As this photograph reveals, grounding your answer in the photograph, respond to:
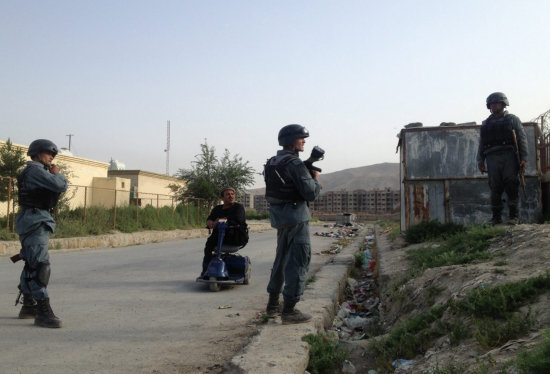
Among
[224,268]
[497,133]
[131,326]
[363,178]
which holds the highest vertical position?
[363,178]

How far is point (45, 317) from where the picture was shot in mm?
4250

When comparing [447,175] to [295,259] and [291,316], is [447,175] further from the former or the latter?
[291,316]

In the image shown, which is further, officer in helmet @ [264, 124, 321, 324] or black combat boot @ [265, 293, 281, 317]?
black combat boot @ [265, 293, 281, 317]

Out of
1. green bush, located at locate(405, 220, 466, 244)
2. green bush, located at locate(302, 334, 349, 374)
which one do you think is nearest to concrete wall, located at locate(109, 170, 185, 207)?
green bush, located at locate(405, 220, 466, 244)

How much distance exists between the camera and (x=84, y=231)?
17016 mm

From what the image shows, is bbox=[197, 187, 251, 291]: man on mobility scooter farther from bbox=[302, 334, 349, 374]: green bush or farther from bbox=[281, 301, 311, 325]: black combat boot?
bbox=[302, 334, 349, 374]: green bush

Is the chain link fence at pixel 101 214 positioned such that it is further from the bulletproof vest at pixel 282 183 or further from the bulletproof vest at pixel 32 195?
the bulletproof vest at pixel 282 183

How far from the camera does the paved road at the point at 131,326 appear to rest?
127 inches

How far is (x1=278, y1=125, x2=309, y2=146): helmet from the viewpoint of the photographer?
4.27 meters

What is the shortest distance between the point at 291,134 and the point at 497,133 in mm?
4617

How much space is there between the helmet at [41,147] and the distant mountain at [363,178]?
122069mm

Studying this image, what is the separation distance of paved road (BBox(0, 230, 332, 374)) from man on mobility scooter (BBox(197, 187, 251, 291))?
9.2 inches

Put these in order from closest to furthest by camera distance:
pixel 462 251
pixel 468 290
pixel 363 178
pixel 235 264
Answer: pixel 468 290 → pixel 462 251 → pixel 235 264 → pixel 363 178

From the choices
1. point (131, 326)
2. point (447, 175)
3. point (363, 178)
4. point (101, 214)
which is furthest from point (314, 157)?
point (363, 178)
